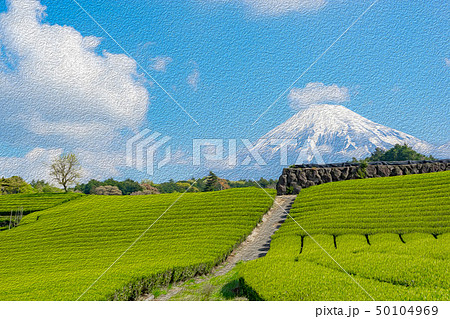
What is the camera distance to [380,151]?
8131 centimetres

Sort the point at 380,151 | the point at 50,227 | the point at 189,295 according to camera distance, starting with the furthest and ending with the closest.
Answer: the point at 380,151 → the point at 50,227 → the point at 189,295

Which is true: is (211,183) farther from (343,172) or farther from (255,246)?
(255,246)

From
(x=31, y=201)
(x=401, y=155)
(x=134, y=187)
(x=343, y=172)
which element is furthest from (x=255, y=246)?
(x=401, y=155)

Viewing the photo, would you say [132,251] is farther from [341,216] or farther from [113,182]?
[113,182]

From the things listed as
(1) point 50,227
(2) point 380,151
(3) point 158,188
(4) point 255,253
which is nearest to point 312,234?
(4) point 255,253

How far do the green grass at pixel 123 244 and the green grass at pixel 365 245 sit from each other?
4.10 m

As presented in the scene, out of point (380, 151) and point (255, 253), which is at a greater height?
point (380, 151)

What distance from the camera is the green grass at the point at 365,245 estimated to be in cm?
737

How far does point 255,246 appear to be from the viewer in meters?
19.7

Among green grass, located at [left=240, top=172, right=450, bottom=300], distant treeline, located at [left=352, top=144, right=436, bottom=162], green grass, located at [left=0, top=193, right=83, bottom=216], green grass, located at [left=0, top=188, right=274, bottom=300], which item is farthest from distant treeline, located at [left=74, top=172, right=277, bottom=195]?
green grass, located at [left=240, top=172, right=450, bottom=300]

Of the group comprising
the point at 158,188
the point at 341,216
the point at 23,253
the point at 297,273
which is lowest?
the point at 23,253

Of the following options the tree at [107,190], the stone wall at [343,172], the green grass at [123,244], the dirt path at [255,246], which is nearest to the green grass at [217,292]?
the dirt path at [255,246]
